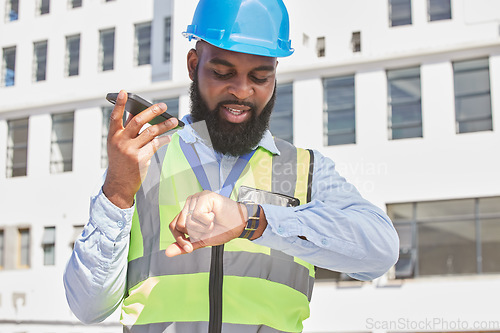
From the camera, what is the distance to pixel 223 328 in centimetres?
205

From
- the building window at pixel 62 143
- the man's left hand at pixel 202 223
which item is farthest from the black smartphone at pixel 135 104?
the building window at pixel 62 143

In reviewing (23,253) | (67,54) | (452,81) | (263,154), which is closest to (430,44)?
(452,81)

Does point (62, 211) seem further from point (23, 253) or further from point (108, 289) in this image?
point (108, 289)

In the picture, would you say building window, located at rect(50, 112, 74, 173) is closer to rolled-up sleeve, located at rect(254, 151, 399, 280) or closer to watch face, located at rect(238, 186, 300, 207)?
watch face, located at rect(238, 186, 300, 207)

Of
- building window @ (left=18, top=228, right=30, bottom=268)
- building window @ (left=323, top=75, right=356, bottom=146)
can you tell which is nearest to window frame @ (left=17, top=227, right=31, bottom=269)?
building window @ (left=18, top=228, right=30, bottom=268)

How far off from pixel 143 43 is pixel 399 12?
8.16 meters

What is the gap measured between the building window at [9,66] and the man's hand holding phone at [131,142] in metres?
23.1

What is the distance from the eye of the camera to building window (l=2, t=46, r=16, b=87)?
76.3 ft

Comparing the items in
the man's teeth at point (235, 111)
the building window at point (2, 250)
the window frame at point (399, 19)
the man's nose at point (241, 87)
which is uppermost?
the window frame at point (399, 19)

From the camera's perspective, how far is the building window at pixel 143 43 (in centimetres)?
2105

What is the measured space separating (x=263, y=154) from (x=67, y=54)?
21.1 m

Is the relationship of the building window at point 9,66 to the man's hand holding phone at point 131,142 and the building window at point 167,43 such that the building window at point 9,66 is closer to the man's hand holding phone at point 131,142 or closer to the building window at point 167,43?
the building window at point 167,43

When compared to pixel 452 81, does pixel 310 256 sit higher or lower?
lower

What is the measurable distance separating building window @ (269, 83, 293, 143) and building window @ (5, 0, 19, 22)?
35.7ft
